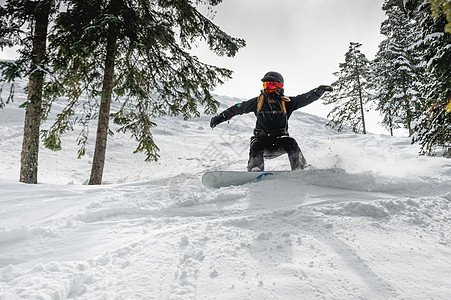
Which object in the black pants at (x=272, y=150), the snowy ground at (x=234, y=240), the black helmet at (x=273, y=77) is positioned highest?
the black helmet at (x=273, y=77)

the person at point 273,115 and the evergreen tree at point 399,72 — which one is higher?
the evergreen tree at point 399,72

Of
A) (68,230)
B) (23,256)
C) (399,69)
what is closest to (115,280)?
(23,256)

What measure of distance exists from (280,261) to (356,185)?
2.52 meters

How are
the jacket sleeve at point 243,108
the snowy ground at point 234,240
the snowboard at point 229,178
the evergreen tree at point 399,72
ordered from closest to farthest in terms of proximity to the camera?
the snowy ground at point 234,240
the snowboard at point 229,178
the jacket sleeve at point 243,108
the evergreen tree at point 399,72

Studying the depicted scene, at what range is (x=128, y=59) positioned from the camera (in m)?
6.84

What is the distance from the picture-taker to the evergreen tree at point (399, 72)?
18.5 metres

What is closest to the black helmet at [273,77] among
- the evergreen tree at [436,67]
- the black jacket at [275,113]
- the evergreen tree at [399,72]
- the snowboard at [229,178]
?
the black jacket at [275,113]

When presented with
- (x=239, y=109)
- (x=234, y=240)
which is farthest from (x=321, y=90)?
(x=234, y=240)

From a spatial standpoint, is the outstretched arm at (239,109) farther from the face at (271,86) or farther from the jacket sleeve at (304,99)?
the jacket sleeve at (304,99)

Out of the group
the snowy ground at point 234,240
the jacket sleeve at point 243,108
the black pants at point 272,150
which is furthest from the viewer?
the jacket sleeve at point 243,108

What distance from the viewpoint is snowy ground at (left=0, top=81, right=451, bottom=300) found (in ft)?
4.76

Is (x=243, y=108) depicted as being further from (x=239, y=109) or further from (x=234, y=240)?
(x=234, y=240)

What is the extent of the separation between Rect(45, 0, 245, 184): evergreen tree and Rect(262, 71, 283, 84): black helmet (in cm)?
282

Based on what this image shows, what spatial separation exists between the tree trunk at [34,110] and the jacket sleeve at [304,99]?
5693 millimetres
